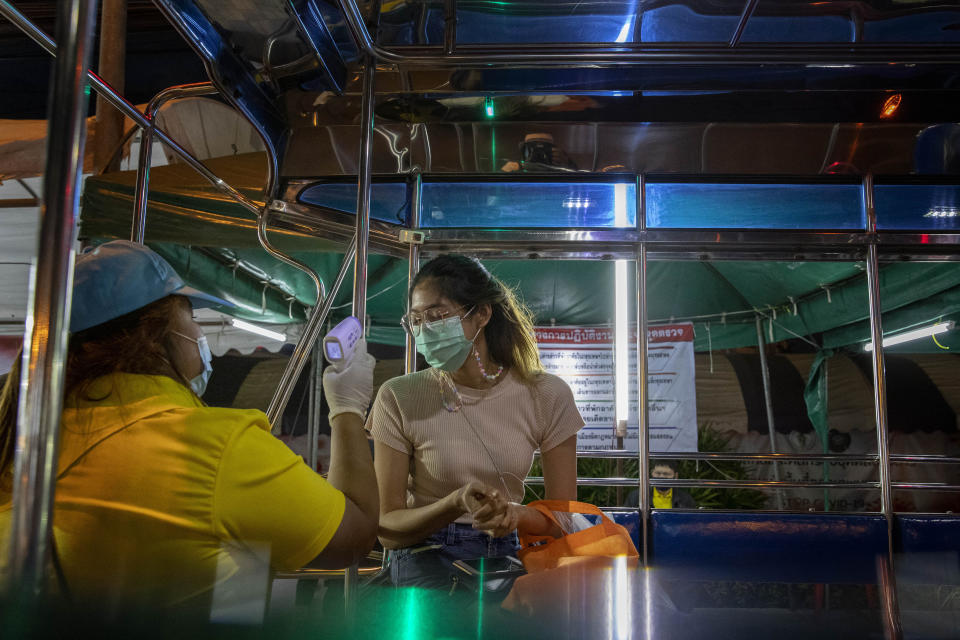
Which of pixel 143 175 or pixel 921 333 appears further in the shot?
pixel 921 333

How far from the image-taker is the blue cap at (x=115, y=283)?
1.11m

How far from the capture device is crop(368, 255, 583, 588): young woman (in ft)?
5.97

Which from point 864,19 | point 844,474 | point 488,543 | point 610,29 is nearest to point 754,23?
point 864,19

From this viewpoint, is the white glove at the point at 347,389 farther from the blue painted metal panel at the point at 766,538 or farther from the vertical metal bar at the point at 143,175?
the blue painted metal panel at the point at 766,538

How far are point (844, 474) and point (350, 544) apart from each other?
5562 millimetres

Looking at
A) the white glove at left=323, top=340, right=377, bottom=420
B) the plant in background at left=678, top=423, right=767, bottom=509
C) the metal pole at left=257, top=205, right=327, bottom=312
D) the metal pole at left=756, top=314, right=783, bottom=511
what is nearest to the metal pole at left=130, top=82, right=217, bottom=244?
the metal pole at left=257, top=205, right=327, bottom=312

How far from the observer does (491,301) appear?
209 cm

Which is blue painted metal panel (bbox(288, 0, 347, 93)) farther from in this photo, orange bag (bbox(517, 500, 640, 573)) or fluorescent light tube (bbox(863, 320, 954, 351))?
fluorescent light tube (bbox(863, 320, 954, 351))

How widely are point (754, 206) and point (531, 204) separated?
0.99 metres

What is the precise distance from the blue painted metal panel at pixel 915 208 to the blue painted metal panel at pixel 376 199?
2.08 metres

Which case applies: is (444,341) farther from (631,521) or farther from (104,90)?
(631,521)

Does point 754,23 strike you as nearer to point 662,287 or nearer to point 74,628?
point 74,628

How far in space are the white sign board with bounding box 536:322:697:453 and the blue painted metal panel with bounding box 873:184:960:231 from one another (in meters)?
1.90

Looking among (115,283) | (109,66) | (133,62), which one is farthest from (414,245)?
(133,62)
